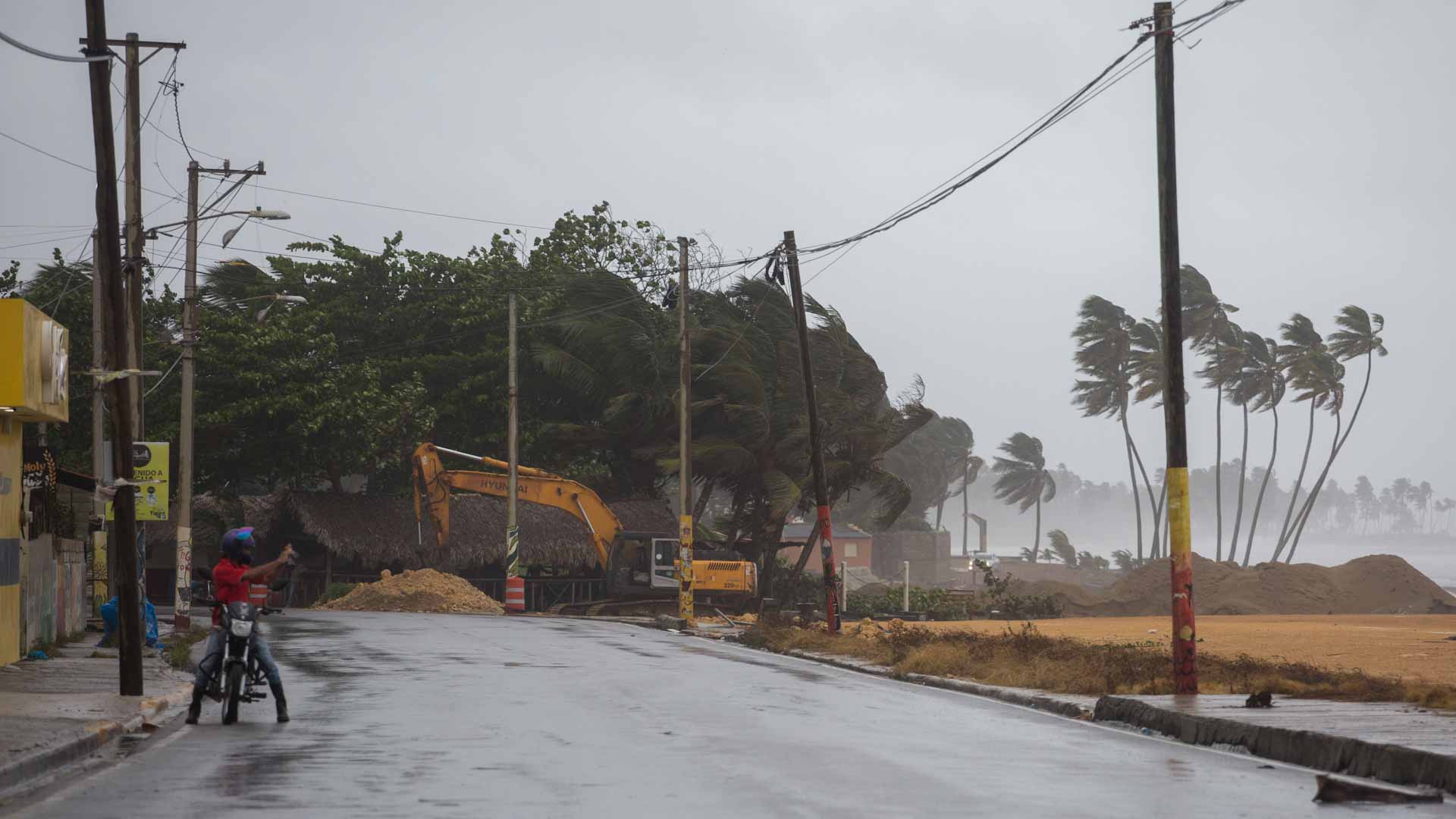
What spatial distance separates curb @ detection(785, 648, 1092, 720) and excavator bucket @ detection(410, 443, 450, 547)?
20976 mm

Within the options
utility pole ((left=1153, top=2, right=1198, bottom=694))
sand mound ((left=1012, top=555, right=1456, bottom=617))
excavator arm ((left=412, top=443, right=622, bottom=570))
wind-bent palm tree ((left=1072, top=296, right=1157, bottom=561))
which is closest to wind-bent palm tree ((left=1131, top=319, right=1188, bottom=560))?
wind-bent palm tree ((left=1072, top=296, right=1157, bottom=561))

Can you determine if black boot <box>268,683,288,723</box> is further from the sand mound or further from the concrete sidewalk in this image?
the sand mound

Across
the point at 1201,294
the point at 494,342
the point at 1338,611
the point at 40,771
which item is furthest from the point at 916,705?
the point at 1201,294

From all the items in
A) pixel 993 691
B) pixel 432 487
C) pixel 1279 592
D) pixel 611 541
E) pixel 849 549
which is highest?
pixel 432 487

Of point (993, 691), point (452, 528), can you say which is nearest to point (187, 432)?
point (993, 691)

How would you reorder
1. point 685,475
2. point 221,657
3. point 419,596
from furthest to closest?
point 419,596 < point 685,475 < point 221,657

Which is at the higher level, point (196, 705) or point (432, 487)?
point (432, 487)

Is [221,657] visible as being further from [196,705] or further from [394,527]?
[394,527]

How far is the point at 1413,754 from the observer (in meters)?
11.6

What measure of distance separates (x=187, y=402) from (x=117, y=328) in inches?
610

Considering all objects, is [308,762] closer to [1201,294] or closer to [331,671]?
[331,671]

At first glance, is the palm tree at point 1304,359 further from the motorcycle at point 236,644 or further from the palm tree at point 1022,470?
the motorcycle at point 236,644

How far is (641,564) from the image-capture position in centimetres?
5016

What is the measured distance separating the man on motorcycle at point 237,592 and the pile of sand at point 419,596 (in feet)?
103
